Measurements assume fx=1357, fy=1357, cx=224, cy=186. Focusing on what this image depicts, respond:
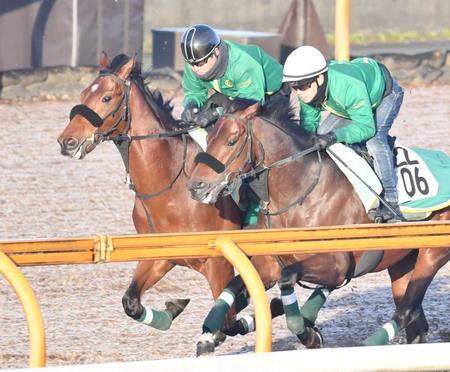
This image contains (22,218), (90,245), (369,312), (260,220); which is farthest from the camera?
(22,218)

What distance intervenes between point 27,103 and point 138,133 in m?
8.76

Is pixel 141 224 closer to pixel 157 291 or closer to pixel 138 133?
pixel 138 133

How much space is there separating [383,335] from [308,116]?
52.4 inches

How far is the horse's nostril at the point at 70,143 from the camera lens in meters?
7.36

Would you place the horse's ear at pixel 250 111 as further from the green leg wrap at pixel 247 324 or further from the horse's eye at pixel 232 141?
the green leg wrap at pixel 247 324

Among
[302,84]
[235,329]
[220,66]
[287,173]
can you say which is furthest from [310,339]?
[220,66]

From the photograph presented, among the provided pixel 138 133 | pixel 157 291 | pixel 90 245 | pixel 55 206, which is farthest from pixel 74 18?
pixel 90 245

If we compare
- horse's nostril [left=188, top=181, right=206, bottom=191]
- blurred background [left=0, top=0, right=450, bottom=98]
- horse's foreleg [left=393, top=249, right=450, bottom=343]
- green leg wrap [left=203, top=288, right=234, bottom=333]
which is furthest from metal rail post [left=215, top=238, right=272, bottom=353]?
blurred background [left=0, top=0, right=450, bottom=98]

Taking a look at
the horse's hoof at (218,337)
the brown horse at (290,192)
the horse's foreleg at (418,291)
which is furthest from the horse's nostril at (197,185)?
the horse's foreleg at (418,291)

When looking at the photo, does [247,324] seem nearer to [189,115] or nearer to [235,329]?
[235,329]

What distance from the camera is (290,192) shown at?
23.2 ft

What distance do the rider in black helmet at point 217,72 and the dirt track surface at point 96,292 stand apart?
4.65 feet

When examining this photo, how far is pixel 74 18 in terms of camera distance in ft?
55.8

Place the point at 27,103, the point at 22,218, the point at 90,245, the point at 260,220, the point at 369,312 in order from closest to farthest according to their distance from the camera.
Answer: the point at 90,245 < the point at 260,220 < the point at 369,312 < the point at 22,218 < the point at 27,103
